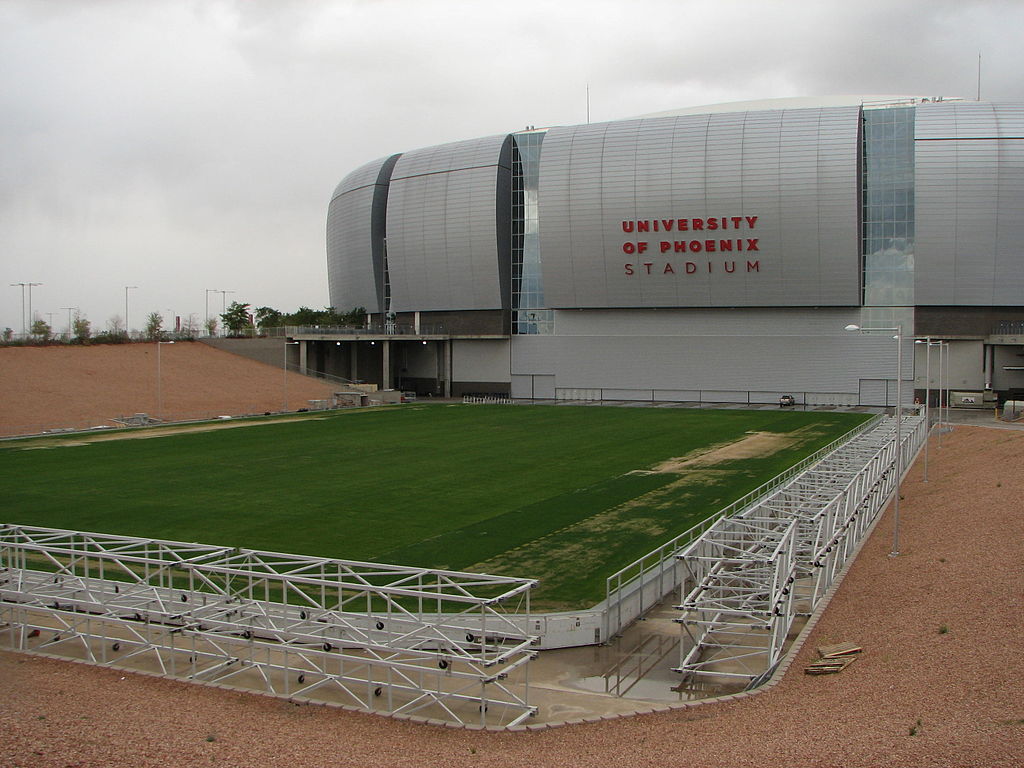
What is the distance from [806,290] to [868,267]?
5715 millimetres

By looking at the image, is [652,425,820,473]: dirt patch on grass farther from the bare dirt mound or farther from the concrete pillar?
the concrete pillar

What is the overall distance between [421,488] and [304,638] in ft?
68.4

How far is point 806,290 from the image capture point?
8631 cm

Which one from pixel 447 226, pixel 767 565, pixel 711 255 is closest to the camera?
pixel 767 565

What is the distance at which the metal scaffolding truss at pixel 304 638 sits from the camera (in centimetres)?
1736

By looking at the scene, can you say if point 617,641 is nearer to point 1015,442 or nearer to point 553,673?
point 553,673

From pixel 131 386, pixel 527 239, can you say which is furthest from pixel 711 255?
pixel 131 386

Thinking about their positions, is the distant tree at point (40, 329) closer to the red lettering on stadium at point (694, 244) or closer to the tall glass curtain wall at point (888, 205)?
the red lettering on stadium at point (694, 244)

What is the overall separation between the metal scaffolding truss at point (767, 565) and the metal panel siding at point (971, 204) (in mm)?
51742

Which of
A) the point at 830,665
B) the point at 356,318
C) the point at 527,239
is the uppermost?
the point at 527,239

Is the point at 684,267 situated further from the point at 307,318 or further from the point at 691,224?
the point at 307,318

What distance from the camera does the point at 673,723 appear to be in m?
15.8

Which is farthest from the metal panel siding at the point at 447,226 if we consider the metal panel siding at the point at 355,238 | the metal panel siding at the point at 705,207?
the metal panel siding at the point at 705,207

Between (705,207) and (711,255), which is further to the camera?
(711,255)
